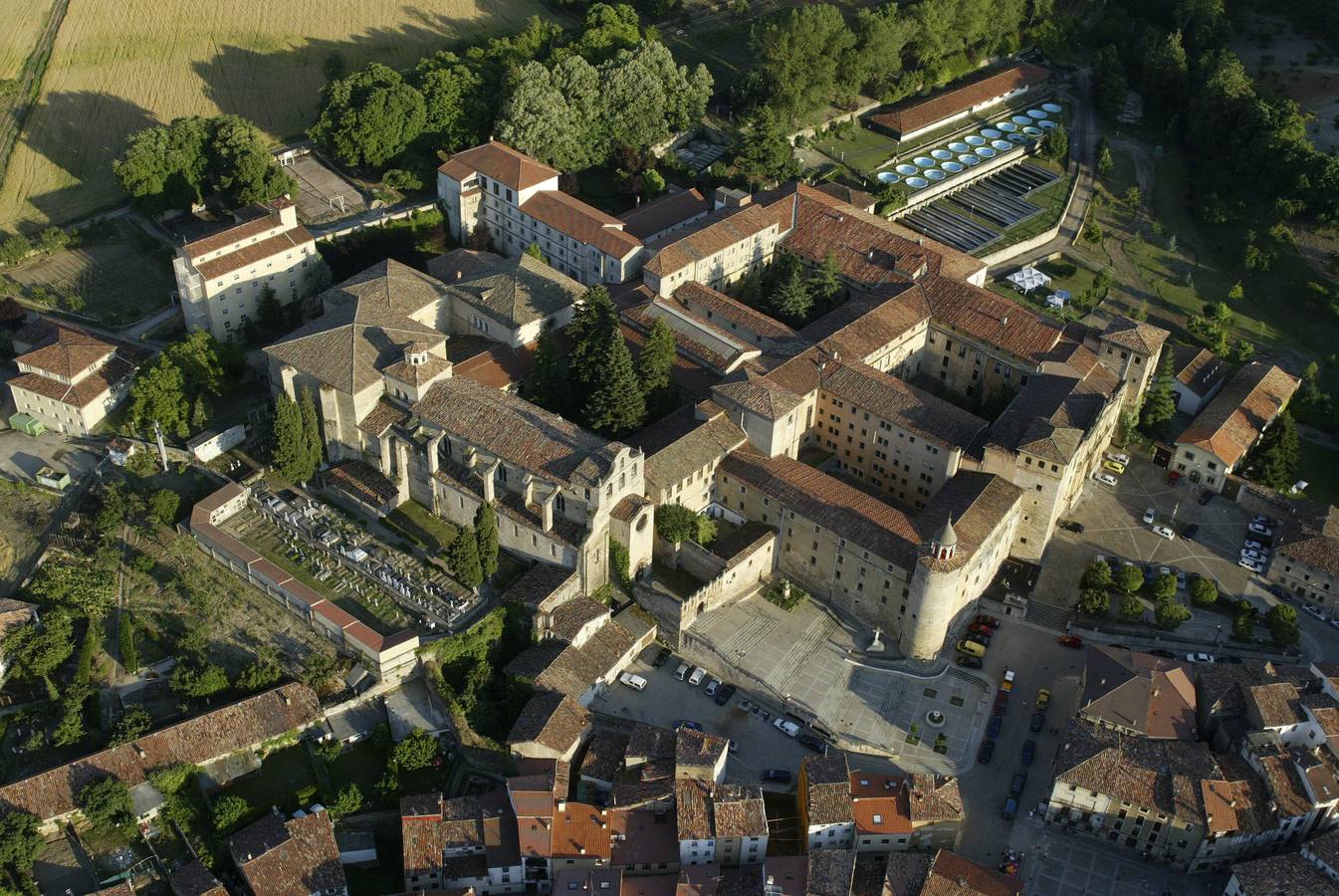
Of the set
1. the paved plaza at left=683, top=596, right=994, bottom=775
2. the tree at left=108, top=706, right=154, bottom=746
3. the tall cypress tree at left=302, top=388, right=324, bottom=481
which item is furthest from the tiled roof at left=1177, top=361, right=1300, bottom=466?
the tree at left=108, top=706, right=154, bottom=746

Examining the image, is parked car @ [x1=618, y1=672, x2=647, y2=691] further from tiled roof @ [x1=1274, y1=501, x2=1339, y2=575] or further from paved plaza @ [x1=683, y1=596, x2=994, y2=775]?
tiled roof @ [x1=1274, y1=501, x2=1339, y2=575]

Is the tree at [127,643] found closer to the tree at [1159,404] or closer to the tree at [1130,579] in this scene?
the tree at [1130,579]

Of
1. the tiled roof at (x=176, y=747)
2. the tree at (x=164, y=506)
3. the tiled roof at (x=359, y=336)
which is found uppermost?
the tiled roof at (x=359, y=336)

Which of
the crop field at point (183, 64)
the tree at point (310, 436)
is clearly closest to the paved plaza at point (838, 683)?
the tree at point (310, 436)

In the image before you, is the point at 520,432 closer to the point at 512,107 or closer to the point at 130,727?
the point at 130,727

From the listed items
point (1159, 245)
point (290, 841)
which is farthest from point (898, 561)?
point (1159, 245)

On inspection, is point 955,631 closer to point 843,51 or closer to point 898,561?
point 898,561

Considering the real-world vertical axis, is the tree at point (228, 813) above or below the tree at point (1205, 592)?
below
